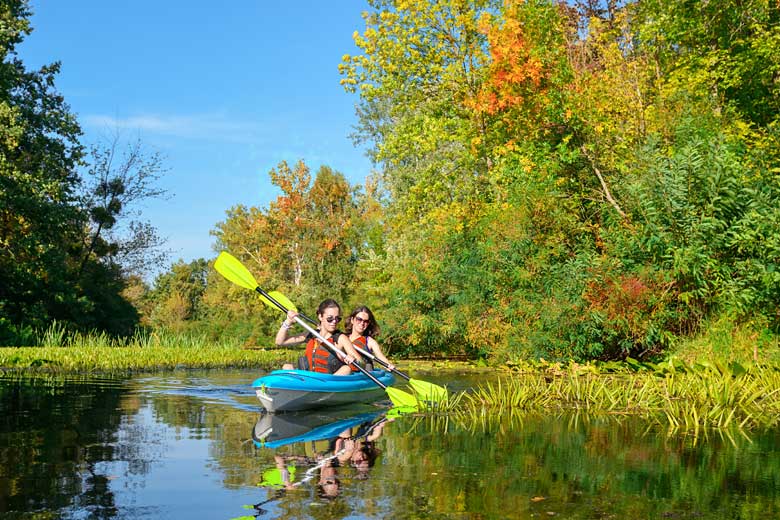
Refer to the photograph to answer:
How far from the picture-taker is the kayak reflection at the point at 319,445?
612cm

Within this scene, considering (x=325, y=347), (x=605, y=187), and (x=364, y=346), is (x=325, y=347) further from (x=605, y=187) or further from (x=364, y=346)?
(x=605, y=187)

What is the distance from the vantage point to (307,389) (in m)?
10.8

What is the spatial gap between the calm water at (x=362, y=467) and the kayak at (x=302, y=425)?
1.0 inches

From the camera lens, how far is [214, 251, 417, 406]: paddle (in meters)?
11.9

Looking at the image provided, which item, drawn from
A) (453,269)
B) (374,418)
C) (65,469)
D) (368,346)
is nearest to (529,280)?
(453,269)

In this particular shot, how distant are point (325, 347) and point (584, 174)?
12.2 meters

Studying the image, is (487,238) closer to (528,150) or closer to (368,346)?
(528,150)

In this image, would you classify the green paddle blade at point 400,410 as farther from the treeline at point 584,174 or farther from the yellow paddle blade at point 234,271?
the treeline at point 584,174

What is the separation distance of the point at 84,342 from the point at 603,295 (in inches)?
568

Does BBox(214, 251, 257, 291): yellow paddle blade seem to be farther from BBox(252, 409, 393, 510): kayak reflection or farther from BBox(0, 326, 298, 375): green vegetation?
BBox(0, 326, 298, 375): green vegetation

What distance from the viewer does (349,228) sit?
145 feet

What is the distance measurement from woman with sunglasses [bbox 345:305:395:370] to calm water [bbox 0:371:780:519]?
2461 mm

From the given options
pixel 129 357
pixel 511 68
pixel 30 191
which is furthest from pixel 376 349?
pixel 30 191

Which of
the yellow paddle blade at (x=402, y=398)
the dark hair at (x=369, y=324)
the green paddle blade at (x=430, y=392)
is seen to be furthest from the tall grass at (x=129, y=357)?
the green paddle blade at (x=430, y=392)
